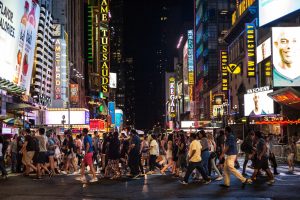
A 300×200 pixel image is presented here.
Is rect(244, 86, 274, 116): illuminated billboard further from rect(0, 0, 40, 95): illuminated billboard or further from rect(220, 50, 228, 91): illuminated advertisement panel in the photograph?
rect(0, 0, 40, 95): illuminated billboard

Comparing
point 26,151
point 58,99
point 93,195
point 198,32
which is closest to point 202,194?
point 93,195

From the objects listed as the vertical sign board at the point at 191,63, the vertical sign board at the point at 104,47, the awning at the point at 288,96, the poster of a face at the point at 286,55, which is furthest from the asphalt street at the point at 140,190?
the vertical sign board at the point at 191,63

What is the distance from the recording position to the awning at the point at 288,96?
34194 millimetres

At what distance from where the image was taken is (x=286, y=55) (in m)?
38.5

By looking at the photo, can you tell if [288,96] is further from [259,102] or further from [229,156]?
[229,156]

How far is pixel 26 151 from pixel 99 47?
192 ft

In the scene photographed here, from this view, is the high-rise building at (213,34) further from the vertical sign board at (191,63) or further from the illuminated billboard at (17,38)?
the illuminated billboard at (17,38)

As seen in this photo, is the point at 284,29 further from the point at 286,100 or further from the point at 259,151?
the point at 259,151

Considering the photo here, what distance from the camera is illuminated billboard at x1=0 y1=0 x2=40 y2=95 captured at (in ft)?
88.1

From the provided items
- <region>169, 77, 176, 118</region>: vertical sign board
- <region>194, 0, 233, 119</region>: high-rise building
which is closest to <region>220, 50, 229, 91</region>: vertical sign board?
<region>194, 0, 233, 119</region>: high-rise building

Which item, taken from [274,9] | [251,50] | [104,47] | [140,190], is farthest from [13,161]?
[104,47]

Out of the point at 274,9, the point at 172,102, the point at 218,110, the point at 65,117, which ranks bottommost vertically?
the point at 65,117

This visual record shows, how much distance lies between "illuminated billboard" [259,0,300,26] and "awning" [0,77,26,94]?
78.1ft

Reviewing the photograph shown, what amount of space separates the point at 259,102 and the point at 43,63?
20239 millimetres
